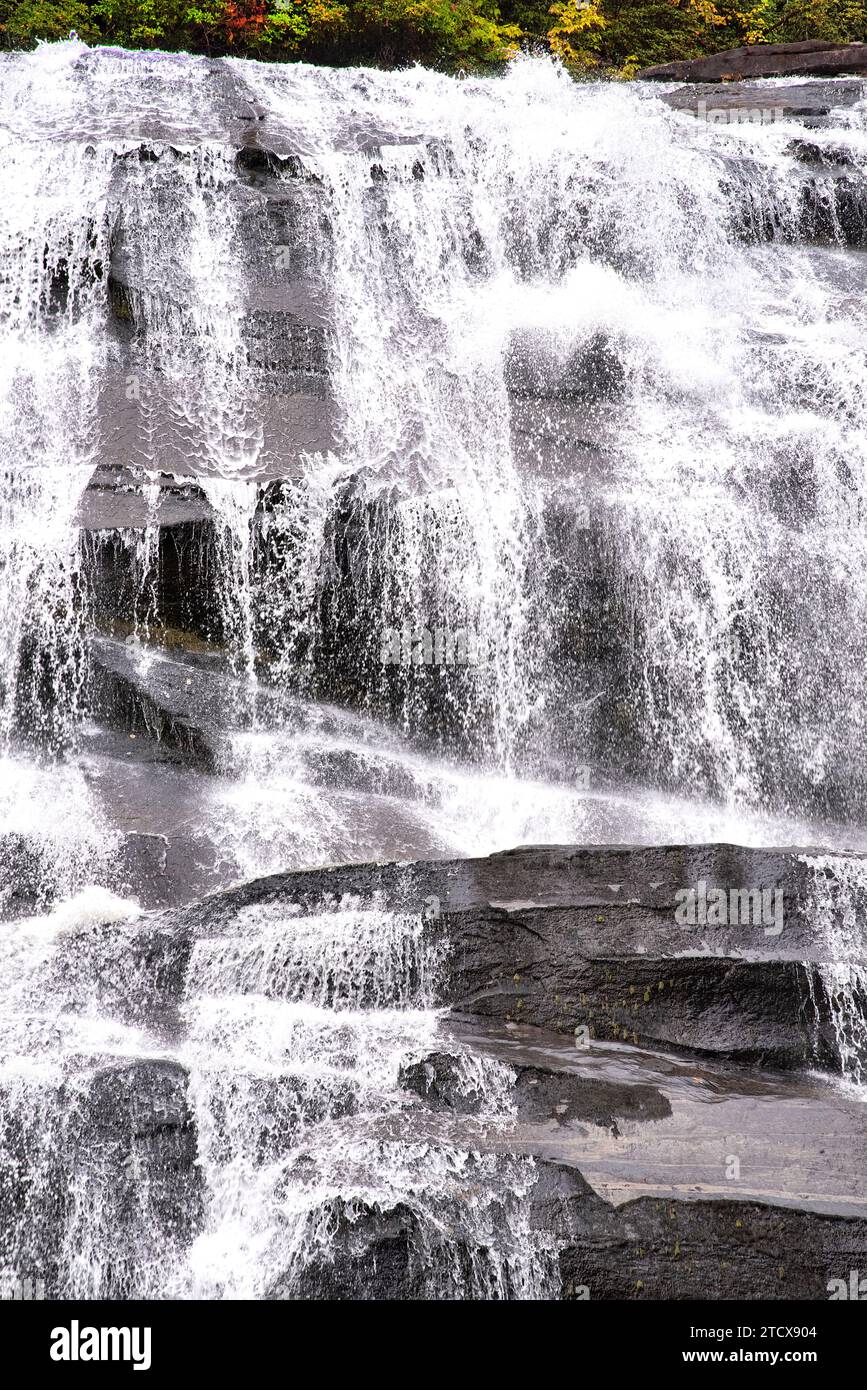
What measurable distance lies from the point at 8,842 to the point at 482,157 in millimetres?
10461

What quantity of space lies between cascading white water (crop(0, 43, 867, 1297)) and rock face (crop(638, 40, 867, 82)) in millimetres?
2829

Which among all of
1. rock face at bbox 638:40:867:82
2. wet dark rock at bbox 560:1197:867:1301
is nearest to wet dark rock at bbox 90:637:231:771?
wet dark rock at bbox 560:1197:867:1301

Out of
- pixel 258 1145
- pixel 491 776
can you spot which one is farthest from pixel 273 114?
pixel 258 1145

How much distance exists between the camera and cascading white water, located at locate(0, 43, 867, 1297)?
23.2 feet

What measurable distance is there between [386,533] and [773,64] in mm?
12142

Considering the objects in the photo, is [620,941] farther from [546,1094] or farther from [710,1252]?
[710,1252]

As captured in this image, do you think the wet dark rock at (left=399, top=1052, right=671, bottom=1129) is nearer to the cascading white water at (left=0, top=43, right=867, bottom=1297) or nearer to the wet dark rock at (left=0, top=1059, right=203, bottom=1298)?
the cascading white water at (left=0, top=43, right=867, bottom=1297)

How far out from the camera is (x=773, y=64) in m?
19.2

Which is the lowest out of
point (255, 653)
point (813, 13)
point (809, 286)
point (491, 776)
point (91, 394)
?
point (491, 776)

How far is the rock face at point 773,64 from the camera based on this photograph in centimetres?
1884

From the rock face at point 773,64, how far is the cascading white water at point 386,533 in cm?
283

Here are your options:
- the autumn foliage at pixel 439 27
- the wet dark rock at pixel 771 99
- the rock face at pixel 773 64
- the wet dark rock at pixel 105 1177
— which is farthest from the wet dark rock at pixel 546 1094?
the autumn foliage at pixel 439 27

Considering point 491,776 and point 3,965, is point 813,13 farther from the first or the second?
point 3,965

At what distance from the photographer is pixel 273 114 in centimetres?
1608
